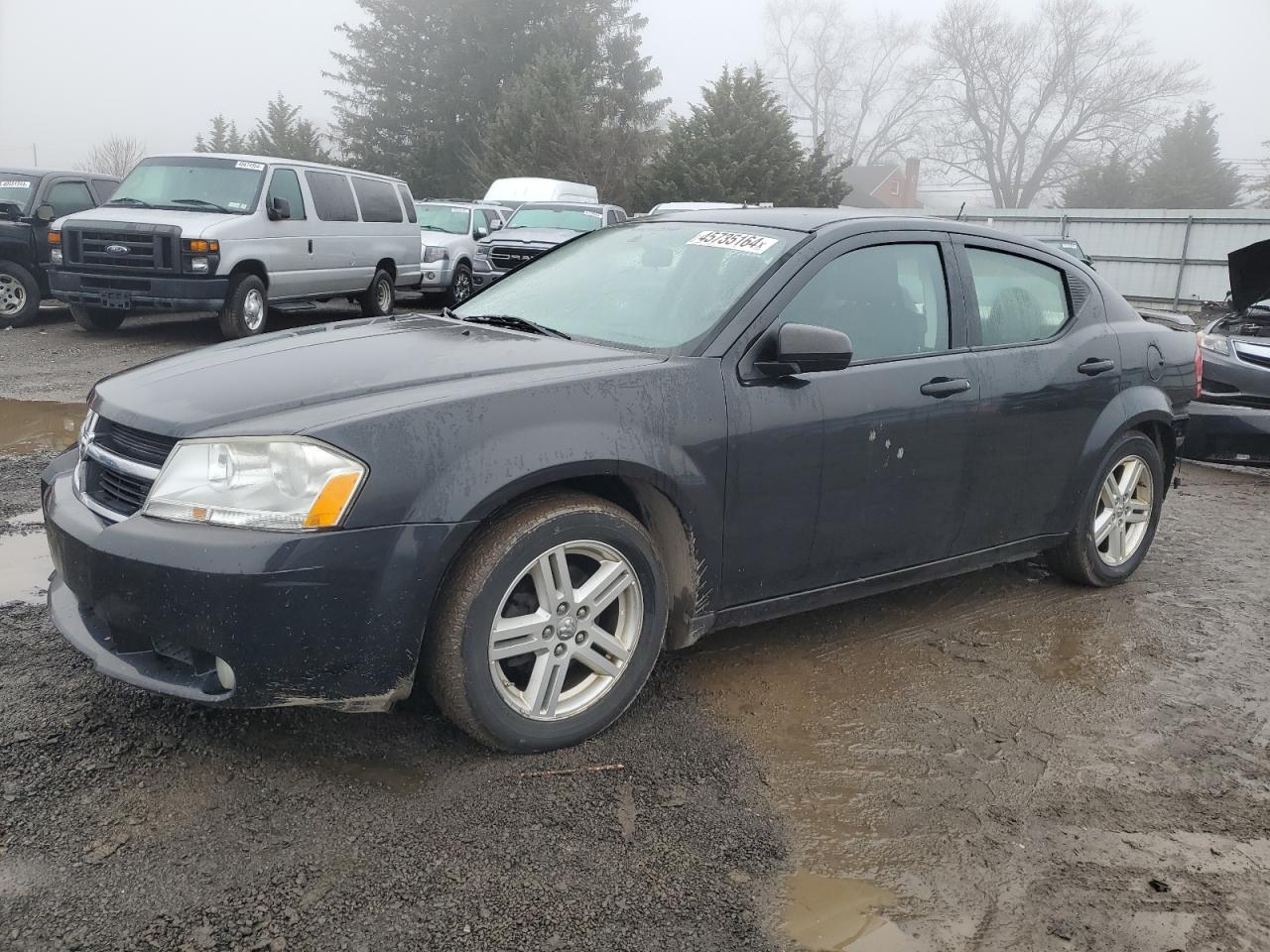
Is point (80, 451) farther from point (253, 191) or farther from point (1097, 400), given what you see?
point (253, 191)

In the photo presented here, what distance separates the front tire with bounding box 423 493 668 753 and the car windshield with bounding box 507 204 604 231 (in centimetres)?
1658

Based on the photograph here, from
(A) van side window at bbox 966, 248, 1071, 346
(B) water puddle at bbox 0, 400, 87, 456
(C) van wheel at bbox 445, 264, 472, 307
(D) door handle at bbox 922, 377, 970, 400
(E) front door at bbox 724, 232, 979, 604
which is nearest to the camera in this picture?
(E) front door at bbox 724, 232, 979, 604

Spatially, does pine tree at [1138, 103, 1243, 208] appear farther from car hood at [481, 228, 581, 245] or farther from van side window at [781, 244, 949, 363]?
van side window at [781, 244, 949, 363]

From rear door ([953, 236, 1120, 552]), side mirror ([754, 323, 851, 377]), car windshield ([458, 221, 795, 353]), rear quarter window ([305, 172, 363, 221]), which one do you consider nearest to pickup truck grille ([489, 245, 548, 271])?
rear quarter window ([305, 172, 363, 221])

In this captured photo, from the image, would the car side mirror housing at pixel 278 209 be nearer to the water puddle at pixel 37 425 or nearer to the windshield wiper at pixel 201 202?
the windshield wiper at pixel 201 202

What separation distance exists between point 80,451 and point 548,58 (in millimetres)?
38057

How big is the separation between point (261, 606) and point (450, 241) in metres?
15.7

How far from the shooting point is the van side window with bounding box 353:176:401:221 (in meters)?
13.9

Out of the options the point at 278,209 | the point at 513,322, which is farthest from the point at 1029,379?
the point at 278,209

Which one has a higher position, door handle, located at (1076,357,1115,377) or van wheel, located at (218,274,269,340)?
door handle, located at (1076,357,1115,377)

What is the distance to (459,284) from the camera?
1792cm

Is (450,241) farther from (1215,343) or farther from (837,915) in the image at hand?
(837,915)

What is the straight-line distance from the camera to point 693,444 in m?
3.26

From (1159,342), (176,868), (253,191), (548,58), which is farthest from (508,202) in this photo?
(176,868)
